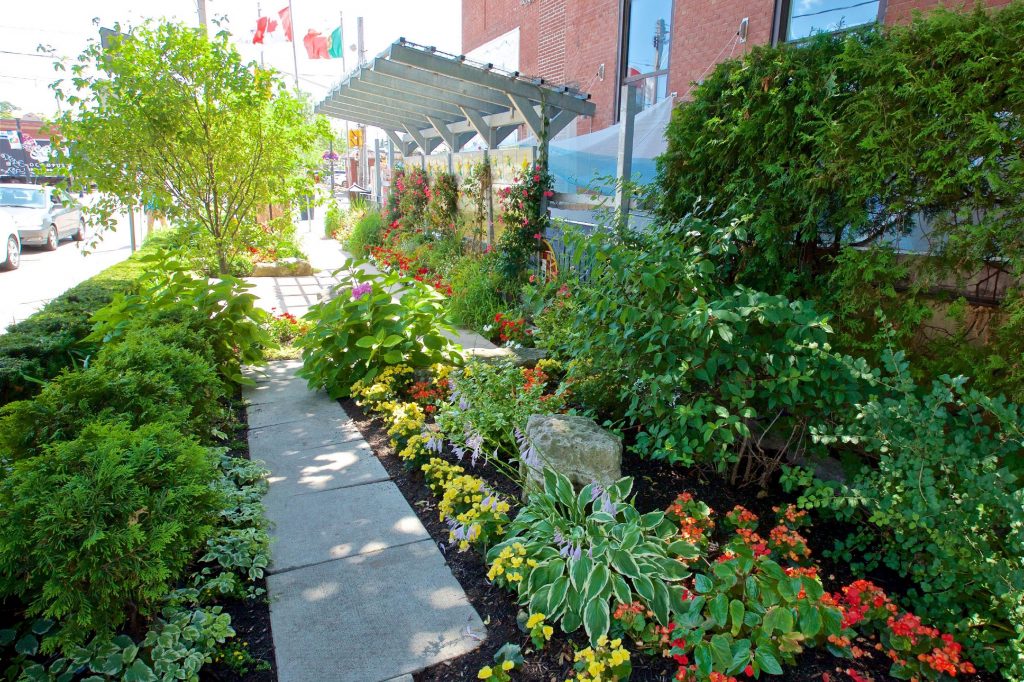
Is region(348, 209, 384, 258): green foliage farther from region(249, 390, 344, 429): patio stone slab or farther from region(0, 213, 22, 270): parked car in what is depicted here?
region(249, 390, 344, 429): patio stone slab

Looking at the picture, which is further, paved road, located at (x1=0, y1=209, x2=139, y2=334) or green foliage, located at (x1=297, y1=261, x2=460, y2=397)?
paved road, located at (x1=0, y1=209, x2=139, y2=334)

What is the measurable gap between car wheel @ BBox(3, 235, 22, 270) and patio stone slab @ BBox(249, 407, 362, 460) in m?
13.1

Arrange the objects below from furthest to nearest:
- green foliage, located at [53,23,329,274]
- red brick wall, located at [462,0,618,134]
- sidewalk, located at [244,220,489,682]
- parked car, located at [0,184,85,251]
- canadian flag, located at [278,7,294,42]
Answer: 1. canadian flag, located at [278,7,294,42]
2. parked car, located at [0,184,85,251]
3. red brick wall, located at [462,0,618,134]
4. green foliage, located at [53,23,329,274]
5. sidewalk, located at [244,220,489,682]

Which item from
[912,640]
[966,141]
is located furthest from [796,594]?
[966,141]

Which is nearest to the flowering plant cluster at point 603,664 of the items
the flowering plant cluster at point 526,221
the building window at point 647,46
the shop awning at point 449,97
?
the flowering plant cluster at point 526,221

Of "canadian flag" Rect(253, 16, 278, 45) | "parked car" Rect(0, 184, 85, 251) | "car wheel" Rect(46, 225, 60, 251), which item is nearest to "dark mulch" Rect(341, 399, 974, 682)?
"parked car" Rect(0, 184, 85, 251)

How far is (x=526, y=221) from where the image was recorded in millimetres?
8078

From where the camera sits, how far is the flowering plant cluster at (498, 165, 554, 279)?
8.02 meters

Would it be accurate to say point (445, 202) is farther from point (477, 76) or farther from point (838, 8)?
point (838, 8)

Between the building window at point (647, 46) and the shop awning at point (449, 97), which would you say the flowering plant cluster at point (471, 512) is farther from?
the building window at point (647, 46)

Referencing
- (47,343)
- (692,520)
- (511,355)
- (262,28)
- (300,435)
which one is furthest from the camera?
(262,28)

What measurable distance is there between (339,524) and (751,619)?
2.10m

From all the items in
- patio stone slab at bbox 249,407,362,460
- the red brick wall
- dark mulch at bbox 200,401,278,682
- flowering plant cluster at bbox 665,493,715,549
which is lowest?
dark mulch at bbox 200,401,278,682

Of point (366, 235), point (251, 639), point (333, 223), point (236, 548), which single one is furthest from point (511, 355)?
point (333, 223)
